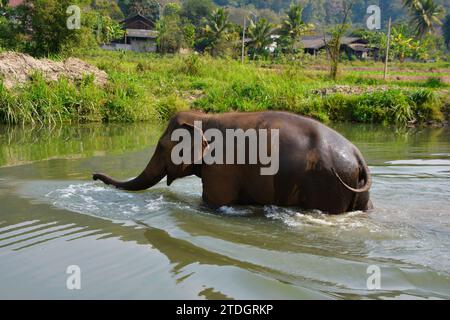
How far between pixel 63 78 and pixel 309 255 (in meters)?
15.0

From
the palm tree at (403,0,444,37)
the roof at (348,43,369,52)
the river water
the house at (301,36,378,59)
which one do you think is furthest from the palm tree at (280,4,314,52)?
the river water

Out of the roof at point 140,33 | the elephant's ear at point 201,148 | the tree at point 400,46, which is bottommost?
the elephant's ear at point 201,148

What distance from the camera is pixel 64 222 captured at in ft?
20.5

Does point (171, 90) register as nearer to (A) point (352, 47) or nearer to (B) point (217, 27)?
(B) point (217, 27)

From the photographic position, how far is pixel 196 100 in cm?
2044

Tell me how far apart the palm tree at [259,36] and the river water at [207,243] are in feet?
171

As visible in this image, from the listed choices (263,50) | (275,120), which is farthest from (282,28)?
(275,120)

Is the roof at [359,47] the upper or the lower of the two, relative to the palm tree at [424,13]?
lower

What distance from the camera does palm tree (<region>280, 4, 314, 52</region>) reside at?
60969 mm

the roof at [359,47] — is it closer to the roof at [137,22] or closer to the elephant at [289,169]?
the roof at [137,22]

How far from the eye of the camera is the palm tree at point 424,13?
74125 mm

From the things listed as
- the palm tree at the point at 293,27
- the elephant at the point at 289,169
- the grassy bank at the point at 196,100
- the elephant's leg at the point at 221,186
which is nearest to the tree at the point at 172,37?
the palm tree at the point at 293,27

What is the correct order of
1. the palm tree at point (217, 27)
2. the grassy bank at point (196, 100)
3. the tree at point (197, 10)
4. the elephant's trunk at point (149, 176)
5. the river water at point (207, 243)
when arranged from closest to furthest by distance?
1. the river water at point (207, 243)
2. the elephant's trunk at point (149, 176)
3. the grassy bank at point (196, 100)
4. the palm tree at point (217, 27)
5. the tree at point (197, 10)
